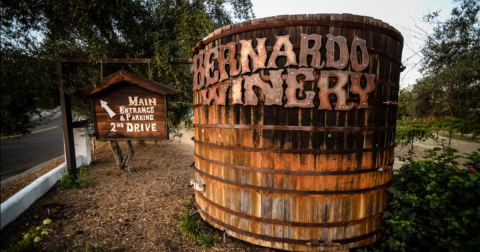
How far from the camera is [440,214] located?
3123 mm

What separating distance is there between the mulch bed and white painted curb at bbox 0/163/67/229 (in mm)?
114

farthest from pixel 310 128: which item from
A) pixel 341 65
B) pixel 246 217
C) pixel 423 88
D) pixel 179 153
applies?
pixel 423 88

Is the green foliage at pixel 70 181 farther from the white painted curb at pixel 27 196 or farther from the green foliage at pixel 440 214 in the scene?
the green foliage at pixel 440 214

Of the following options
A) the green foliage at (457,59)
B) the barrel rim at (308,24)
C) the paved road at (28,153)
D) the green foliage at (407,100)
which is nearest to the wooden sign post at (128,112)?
the barrel rim at (308,24)

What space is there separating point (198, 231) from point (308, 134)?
2.62 m

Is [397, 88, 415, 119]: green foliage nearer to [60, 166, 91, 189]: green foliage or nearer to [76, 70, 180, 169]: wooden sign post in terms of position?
[76, 70, 180, 169]: wooden sign post

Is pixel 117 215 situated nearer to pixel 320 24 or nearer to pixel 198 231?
pixel 198 231

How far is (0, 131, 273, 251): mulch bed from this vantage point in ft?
11.5

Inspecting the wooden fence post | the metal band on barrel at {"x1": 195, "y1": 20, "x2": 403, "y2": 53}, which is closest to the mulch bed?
the wooden fence post

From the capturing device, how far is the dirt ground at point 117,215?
3520mm

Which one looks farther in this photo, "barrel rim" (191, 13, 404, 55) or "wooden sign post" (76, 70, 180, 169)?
"wooden sign post" (76, 70, 180, 169)

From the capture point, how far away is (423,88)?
10.0 metres

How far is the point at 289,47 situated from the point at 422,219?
3.37 m

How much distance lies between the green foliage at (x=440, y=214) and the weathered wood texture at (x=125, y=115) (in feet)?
15.2
